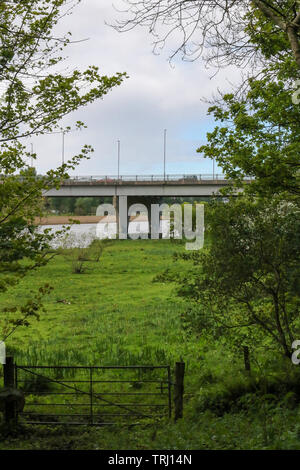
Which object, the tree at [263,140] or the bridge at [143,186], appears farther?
the bridge at [143,186]

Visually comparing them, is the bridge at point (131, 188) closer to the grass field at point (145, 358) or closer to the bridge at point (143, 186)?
the bridge at point (143, 186)

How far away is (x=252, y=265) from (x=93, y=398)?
487cm

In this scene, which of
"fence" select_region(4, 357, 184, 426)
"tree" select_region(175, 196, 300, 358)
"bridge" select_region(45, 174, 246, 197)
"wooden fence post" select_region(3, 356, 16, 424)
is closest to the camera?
"wooden fence post" select_region(3, 356, 16, 424)

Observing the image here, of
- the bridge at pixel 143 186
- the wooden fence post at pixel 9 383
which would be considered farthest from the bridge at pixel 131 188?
the wooden fence post at pixel 9 383

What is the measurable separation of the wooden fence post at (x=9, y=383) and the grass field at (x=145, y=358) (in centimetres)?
35

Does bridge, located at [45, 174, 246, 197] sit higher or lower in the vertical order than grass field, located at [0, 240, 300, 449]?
higher

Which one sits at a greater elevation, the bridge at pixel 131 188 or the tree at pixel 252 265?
the bridge at pixel 131 188

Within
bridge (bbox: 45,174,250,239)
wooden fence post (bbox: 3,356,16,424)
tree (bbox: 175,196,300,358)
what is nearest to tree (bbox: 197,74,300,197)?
tree (bbox: 175,196,300,358)

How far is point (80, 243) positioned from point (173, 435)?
34.3 metres

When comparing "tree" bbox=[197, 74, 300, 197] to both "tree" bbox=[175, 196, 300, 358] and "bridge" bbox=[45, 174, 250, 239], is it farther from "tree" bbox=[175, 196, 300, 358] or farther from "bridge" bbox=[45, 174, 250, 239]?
"bridge" bbox=[45, 174, 250, 239]

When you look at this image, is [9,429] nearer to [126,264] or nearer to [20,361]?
[20,361]

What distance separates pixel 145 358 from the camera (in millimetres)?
13547

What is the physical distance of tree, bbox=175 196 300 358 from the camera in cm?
974

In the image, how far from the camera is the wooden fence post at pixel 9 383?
8984mm
